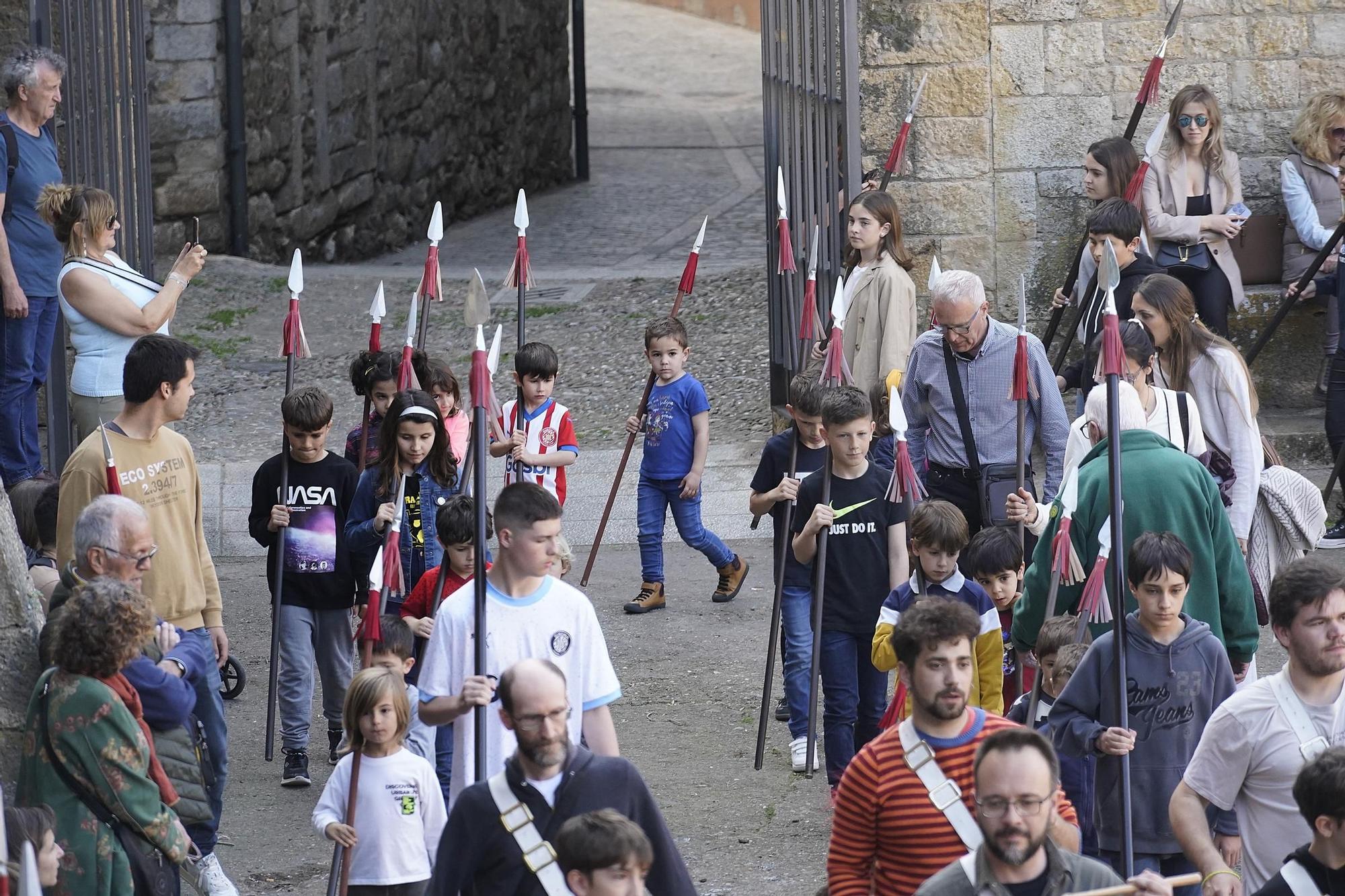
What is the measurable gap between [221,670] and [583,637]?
253 centimetres

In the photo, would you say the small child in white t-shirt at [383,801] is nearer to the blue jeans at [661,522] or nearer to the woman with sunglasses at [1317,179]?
the blue jeans at [661,522]

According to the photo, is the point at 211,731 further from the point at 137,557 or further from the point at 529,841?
the point at 529,841

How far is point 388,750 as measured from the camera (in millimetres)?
4781

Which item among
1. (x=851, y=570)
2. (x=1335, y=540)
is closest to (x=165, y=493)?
(x=851, y=570)

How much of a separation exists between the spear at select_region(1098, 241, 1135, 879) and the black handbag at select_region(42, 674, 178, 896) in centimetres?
218

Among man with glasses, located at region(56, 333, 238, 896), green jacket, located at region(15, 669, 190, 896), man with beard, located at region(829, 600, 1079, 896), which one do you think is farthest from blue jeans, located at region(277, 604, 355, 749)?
man with beard, located at region(829, 600, 1079, 896)

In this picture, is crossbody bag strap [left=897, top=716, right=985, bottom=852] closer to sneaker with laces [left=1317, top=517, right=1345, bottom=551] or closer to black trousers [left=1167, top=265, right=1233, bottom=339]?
sneaker with laces [left=1317, top=517, right=1345, bottom=551]

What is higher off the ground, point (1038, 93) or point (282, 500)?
point (1038, 93)

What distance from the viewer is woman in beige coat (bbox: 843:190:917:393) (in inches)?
291

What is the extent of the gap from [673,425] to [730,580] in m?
0.73

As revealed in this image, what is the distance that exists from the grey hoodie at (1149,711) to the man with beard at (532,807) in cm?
121

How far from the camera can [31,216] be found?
25.2 ft

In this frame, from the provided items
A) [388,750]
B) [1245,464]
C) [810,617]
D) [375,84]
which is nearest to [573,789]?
[388,750]

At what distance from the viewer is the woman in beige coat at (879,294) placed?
740cm
